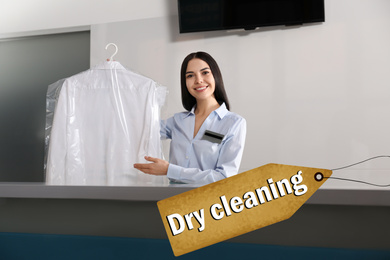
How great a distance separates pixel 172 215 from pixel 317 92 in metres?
2.39

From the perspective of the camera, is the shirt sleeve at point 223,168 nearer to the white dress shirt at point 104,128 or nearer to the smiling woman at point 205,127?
the smiling woman at point 205,127

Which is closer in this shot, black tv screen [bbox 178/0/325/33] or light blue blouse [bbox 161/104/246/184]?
light blue blouse [bbox 161/104/246/184]

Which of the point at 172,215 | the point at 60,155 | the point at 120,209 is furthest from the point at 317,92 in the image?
the point at 172,215

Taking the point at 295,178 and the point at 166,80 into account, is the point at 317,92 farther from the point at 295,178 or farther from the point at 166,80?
the point at 295,178

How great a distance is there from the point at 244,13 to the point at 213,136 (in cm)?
164

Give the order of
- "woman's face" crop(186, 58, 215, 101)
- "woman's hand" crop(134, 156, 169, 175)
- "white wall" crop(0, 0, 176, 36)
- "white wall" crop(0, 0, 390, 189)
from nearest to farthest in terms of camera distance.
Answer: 1. "woman's hand" crop(134, 156, 169, 175)
2. "woman's face" crop(186, 58, 215, 101)
3. "white wall" crop(0, 0, 390, 189)
4. "white wall" crop(0, 0, 176, 36)

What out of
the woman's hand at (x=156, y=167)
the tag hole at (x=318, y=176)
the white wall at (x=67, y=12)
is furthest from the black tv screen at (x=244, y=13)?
the tag hole at (x=318, y=176)

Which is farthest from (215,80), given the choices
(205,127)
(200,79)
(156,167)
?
(156,167)

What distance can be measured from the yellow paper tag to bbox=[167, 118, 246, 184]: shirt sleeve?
57 centimetres

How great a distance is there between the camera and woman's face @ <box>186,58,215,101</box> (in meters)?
1.81

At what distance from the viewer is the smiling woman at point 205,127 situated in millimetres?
1617

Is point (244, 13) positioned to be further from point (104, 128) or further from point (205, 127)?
point (104, 128)

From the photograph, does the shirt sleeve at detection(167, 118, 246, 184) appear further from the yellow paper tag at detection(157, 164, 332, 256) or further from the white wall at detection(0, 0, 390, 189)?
the white wall at detection(0, 0, 390, 189)

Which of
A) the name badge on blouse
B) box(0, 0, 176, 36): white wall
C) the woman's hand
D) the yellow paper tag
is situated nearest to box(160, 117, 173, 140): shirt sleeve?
the name badge on blouse
